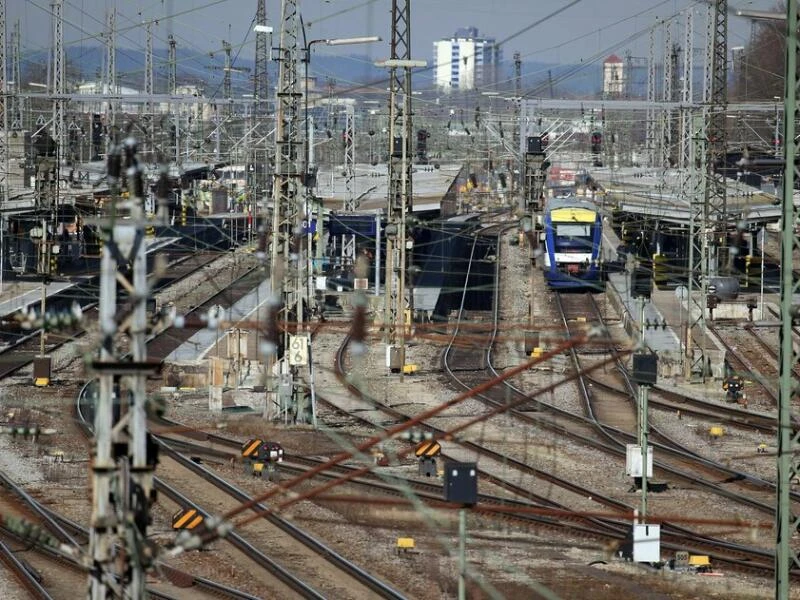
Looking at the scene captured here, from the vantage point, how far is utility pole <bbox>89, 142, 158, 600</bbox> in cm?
595

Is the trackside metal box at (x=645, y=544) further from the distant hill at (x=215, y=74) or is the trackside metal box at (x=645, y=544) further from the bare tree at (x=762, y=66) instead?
the bare tree at (x=762, y=66)

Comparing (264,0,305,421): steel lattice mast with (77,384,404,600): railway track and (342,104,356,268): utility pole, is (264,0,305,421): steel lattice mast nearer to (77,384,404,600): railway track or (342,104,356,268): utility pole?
(77,384,404,600): railway track

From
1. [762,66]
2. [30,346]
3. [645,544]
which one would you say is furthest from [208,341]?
[762,66]

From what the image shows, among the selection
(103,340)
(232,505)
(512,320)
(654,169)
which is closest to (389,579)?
(232,505)

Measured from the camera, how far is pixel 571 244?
32.4 meters

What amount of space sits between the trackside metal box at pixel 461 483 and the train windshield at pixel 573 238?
22.6 m

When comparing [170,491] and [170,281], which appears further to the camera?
[170,281]

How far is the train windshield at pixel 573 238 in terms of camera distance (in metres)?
32.3

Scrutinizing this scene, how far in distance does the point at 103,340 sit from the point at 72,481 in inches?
399

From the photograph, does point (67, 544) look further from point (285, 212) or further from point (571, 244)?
point (571, 244)

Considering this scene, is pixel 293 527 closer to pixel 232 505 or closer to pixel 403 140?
pixel 232 505

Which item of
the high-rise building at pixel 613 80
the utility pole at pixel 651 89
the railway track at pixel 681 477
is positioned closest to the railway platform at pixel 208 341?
the railway track at pixel 681 477

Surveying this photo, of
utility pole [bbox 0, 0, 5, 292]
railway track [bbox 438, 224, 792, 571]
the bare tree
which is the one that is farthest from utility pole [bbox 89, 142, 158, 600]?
the bare tree

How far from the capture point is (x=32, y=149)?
44938 mm
